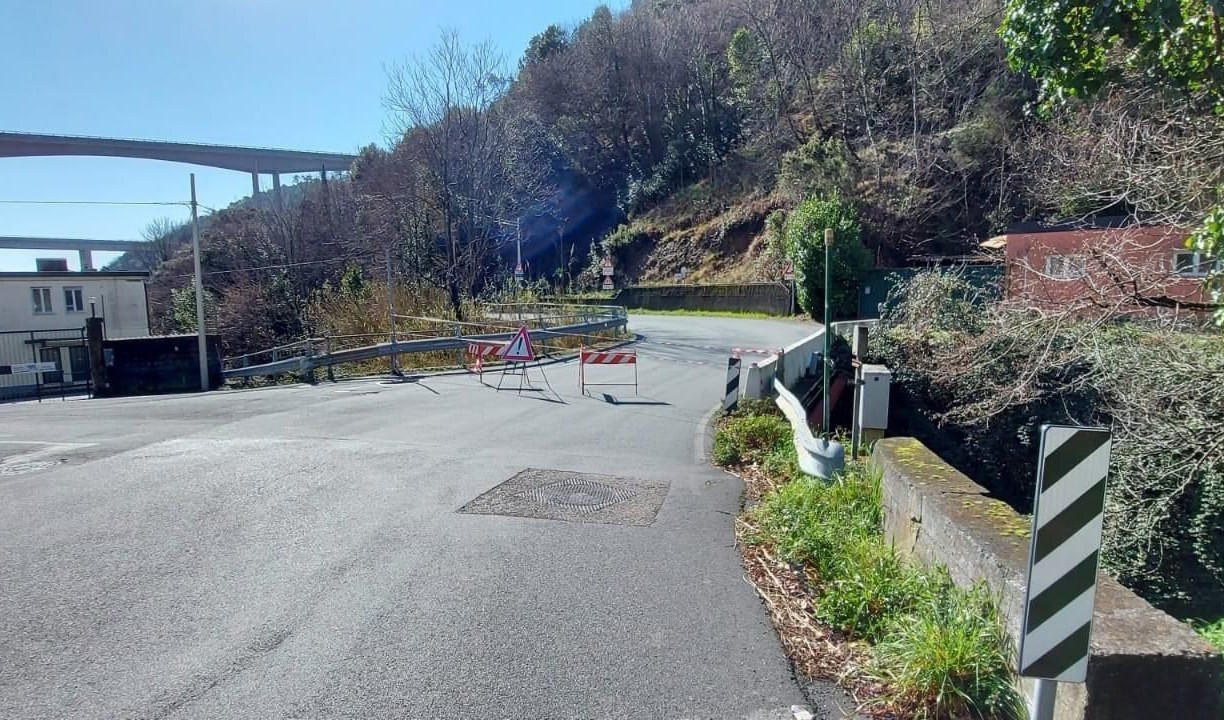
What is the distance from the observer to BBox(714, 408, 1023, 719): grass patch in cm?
330

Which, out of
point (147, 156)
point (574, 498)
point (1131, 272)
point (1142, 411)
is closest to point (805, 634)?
point (574, 498)

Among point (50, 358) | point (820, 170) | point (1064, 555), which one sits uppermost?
point (820, 170)

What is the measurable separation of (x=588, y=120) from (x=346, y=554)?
62892 mm

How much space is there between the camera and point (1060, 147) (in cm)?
1179

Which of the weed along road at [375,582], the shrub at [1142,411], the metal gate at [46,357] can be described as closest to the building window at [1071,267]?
the shrub at [1142,411]

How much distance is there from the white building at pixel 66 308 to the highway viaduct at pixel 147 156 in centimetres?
1528

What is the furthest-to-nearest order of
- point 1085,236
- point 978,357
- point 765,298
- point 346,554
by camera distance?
point 765,298 → point 978,357 → point 1085,236 → point 346,554

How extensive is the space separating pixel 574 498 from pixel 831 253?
1149 inches

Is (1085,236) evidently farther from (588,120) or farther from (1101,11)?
(588,120)

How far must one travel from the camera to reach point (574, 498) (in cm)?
701

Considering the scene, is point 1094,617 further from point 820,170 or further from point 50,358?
point 50,358

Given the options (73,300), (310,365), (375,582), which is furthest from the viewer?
(73,300)

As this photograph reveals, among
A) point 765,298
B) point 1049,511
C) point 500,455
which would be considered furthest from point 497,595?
point 765,298

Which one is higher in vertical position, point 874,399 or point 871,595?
point 874,399
